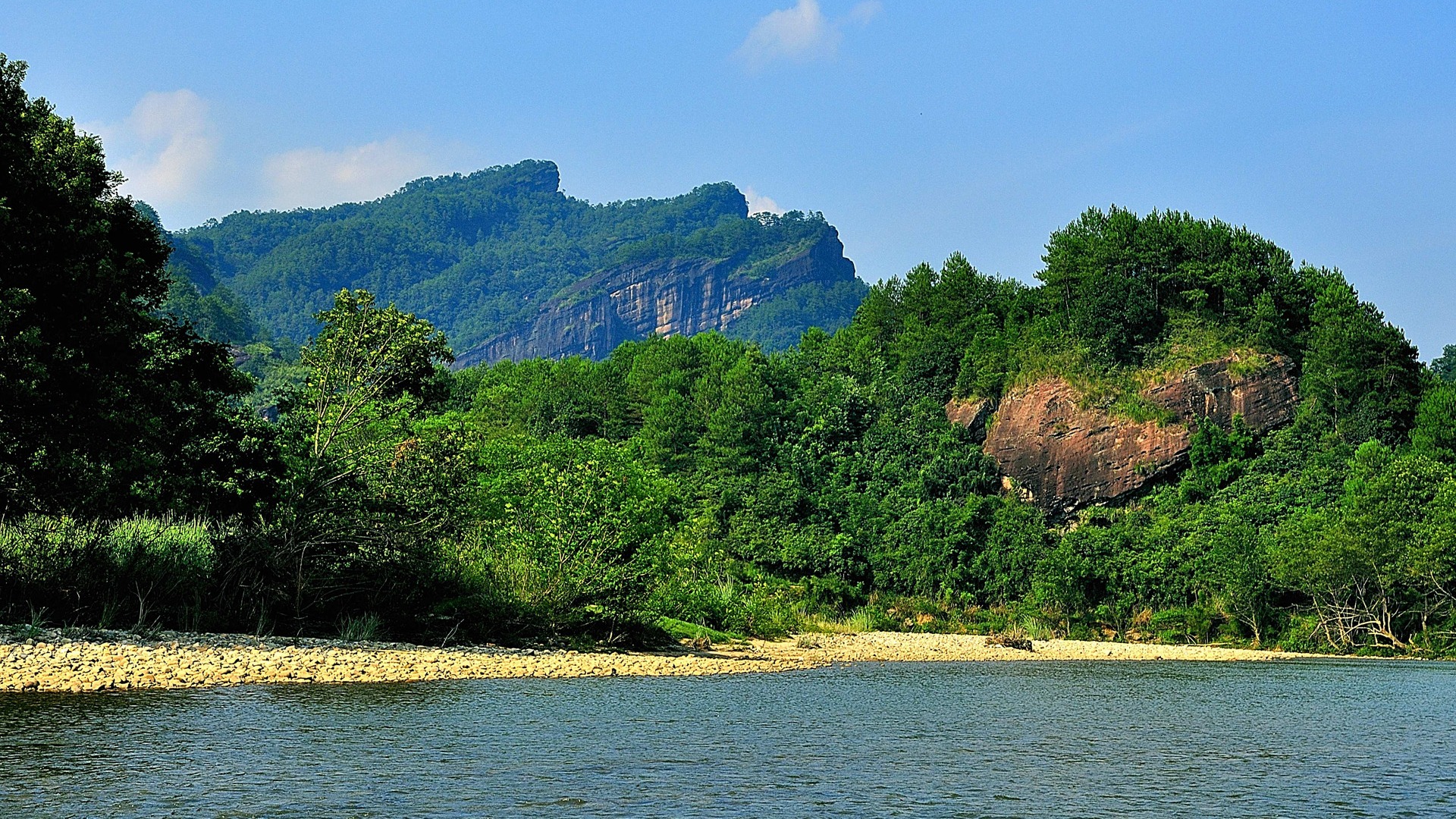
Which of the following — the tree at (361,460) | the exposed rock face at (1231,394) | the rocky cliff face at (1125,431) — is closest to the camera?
the tree at (361,460)

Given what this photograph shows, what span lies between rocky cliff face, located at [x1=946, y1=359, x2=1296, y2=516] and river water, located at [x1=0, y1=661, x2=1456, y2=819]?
51728mm

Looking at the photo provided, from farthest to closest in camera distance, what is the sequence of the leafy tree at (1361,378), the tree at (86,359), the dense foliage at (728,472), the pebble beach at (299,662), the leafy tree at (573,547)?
the leafy tree at (1361,378) < the leafy tree at (573,547) < the dense foliage at (728,472) < the tree at (86,359) < the pebble beach at (299,662)

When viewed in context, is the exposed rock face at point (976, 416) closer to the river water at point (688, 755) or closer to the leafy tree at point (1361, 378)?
the leafy tree at point (1361, 378)

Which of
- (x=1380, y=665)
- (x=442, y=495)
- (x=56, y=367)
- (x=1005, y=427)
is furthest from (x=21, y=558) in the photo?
(x=1005, y=427)

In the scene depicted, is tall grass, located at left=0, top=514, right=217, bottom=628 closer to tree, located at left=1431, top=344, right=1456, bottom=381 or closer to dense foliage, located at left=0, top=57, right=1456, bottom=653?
dense foliage, located at left=0, top=57, right=1456, bottom=653

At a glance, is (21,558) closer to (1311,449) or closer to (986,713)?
Result: (986,713)

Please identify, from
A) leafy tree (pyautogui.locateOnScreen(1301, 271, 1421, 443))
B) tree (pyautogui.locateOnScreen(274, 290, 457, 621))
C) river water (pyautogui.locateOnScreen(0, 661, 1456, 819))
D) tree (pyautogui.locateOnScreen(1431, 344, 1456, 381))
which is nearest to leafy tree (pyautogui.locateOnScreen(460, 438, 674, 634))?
tree (pyautogui.locateOnScreen(274, 290, 457, 621))

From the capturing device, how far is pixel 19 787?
523 inches

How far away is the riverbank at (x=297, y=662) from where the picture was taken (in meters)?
21.8

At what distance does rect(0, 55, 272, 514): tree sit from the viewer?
25.1 meters

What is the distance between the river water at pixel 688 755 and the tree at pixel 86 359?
7513 mm

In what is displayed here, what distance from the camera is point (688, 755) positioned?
58.9 ft

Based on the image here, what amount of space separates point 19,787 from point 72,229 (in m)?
15.9

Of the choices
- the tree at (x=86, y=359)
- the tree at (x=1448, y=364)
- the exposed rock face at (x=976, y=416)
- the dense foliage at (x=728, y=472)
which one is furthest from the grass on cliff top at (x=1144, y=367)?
the tree at (x=86, y=359)
